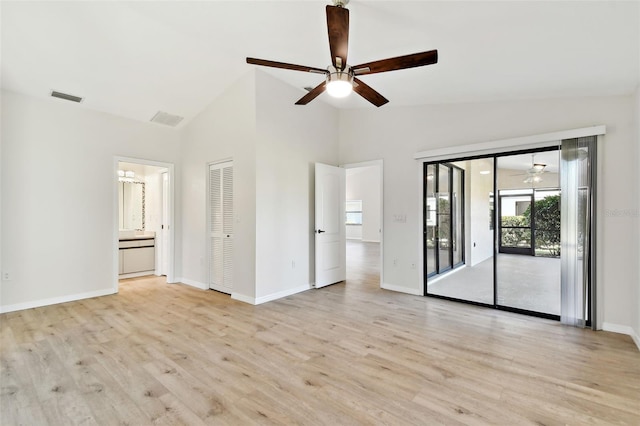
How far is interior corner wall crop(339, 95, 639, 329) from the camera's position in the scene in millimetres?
3229

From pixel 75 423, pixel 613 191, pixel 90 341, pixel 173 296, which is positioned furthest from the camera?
pixel 173 296

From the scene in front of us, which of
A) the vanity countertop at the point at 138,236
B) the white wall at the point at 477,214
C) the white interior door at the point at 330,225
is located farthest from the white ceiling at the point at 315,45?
the vanity countertop at the point at 138,236

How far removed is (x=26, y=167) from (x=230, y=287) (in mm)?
3288

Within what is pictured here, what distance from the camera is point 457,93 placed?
13.0ft

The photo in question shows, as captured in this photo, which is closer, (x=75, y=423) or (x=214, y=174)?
(x=75, y=423)

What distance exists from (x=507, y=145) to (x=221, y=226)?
14.4ft

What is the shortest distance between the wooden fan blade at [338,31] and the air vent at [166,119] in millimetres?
3874

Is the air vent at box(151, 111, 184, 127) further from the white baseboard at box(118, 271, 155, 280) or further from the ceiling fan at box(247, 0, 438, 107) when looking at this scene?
the ceiling fan at box(247, 0, 438, 107)

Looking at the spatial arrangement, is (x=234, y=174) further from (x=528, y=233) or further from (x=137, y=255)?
(x=528, y=233)

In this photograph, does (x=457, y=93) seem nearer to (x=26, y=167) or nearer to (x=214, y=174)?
(x=214, y=174)

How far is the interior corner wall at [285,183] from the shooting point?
4.38 metres

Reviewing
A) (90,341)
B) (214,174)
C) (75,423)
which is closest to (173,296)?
(90,341)

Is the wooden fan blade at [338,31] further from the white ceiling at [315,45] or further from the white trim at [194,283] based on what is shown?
the white trim at [194,283]

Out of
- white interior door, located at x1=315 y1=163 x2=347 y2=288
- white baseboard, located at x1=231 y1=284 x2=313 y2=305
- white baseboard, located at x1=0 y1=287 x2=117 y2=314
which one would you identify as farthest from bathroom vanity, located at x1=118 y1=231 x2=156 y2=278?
white interior door, located at x1=315 y1=163 x2=347 y2=288
